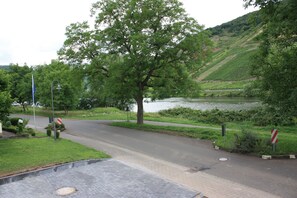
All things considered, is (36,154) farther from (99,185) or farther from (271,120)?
(271,120)

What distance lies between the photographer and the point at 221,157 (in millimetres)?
13453

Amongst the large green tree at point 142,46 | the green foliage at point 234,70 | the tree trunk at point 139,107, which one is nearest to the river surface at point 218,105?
the tree trunk at point 139,107

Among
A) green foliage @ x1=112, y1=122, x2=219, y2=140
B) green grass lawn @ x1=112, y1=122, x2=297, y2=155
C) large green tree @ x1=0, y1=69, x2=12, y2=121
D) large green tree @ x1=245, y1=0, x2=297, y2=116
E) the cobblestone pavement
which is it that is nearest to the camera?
the cobblestone pavement

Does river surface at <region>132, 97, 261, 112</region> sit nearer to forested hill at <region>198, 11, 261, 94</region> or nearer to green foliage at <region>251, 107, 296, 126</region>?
green foliage at <region>251, 107, 296, 126</region>

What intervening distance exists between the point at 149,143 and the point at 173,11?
10679mm

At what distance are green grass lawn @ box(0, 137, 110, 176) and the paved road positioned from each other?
3.01m

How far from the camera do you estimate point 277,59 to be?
13344mm

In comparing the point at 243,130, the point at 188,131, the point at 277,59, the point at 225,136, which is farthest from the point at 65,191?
the point at 188,131

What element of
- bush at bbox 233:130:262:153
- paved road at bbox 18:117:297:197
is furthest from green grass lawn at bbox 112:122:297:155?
paved road at bbox 18:117:297:197

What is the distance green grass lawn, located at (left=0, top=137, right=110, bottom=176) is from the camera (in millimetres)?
11883

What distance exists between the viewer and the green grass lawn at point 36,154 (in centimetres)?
1188

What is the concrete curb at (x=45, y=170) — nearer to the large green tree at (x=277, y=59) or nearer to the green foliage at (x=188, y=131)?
the green foliage at (x=188, y=131)

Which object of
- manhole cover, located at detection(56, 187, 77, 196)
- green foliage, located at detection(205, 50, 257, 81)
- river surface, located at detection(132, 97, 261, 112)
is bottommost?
manhole cover, located at detection(56, 187, 77, 196)

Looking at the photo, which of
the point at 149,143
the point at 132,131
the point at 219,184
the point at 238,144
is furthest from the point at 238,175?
the point at 132,131
